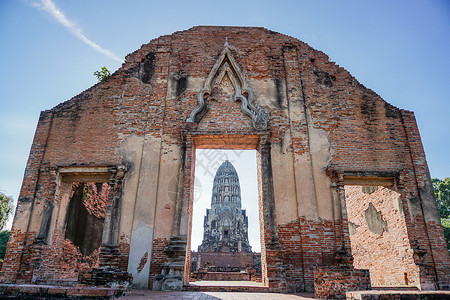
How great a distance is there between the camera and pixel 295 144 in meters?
8.62

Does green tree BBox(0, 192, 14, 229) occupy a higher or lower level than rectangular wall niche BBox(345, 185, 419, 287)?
higher

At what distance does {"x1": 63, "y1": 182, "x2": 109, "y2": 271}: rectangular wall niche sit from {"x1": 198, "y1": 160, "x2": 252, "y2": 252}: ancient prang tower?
91.9 feet

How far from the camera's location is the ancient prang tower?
40.1 meters

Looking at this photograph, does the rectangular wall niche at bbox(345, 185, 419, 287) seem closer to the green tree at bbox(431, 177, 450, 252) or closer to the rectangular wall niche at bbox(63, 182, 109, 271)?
the rectangular wall niche at bbox(63, 182, 109, 271)

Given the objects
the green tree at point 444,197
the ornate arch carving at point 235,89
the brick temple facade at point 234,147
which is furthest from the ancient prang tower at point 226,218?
the ornate arch carving at point 235,89

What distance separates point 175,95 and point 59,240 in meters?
5.10

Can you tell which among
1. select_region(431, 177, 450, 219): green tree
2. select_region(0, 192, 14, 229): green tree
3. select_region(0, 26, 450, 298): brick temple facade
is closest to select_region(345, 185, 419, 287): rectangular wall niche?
select_region(0, 26, 450, 298): brick temple facade

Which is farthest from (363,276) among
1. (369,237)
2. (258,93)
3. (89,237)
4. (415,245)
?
(89,237)

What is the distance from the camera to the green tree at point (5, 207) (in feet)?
76.5

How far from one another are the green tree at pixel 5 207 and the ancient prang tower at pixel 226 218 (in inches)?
865

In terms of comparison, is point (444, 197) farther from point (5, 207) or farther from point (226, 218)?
point (5, 207)

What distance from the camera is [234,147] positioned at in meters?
9.52

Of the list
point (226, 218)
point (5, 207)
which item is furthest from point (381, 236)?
point (226, 218)

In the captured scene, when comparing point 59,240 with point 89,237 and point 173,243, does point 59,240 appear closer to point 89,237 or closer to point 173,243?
point 89,237
